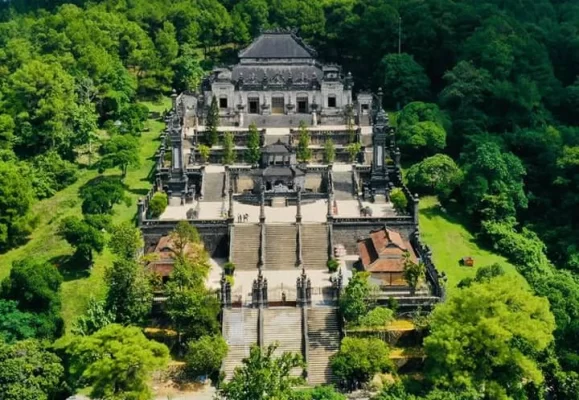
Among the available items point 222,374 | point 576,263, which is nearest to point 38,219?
point 222,374

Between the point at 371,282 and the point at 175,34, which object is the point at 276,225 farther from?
the point at 175,34

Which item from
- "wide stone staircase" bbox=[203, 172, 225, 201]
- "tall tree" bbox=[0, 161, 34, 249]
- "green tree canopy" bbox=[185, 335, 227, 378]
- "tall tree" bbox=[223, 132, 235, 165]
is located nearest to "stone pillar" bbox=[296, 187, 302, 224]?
"wide stone staircase" bbox=[203, 172, 225, 201]

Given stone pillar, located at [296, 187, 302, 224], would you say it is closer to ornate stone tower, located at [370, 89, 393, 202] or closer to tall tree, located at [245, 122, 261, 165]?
ornate stone tower, located at [370, 89, 393, 202]

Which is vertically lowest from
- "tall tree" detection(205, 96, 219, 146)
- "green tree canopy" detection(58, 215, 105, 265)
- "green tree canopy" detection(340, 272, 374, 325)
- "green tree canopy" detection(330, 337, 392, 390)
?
"green tree canopy" detection(330, 337, 392, 390)

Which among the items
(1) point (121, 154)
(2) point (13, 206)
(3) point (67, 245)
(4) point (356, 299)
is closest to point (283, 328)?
(4) point (356, 299)

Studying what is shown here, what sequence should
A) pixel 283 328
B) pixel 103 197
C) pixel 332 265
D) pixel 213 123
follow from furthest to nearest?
pixel 213 123, pixel 103 197, pixel 332 265, pixel 283 328

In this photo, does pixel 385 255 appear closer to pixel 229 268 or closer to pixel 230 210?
pixel 229 268
